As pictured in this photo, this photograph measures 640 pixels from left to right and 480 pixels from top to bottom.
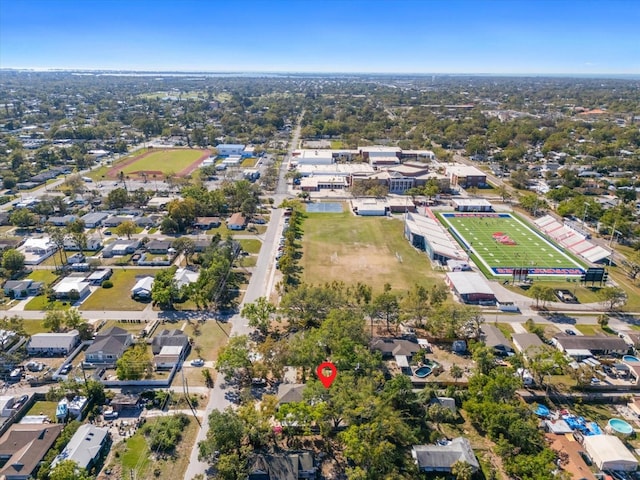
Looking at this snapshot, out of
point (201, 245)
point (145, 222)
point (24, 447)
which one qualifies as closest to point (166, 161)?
point (145, 222)

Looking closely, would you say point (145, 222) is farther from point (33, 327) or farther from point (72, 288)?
point (33, 327)

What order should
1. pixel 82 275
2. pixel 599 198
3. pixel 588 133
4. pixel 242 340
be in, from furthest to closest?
pixel 588 133
pixel 599 198
pixel 82 275
pixel 242 340

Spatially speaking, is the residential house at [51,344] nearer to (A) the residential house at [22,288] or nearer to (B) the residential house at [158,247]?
(A) the residential house at [22,288]

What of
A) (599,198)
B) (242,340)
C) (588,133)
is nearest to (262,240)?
(242,340)

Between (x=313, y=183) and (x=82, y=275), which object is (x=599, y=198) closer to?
(x=313, y=183)

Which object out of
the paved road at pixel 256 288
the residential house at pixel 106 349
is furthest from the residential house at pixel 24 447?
the paved road at pixel 256 288

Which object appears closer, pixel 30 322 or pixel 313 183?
pixel 30 322
